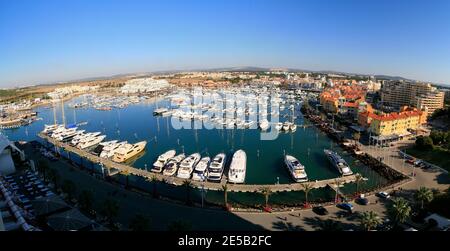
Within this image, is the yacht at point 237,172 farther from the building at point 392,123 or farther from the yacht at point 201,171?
the building at point 392,123

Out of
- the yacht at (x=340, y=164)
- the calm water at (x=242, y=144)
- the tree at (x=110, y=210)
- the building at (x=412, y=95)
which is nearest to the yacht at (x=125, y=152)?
the calm water at (x=242, y=144)

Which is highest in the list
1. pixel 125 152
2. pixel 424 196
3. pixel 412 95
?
pixel 412 95

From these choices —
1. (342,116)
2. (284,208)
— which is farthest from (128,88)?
(284,208)

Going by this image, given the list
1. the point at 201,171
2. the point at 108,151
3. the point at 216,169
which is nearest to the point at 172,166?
the point at 201,171

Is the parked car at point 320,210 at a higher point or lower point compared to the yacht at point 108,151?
lower

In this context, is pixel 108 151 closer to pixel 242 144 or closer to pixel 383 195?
pixel 242 144

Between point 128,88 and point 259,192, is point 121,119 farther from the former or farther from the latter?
point 128,88

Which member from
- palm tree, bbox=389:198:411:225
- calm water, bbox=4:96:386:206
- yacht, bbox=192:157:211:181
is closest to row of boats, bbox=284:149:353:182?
calm water, bbox=4:96:386:206
